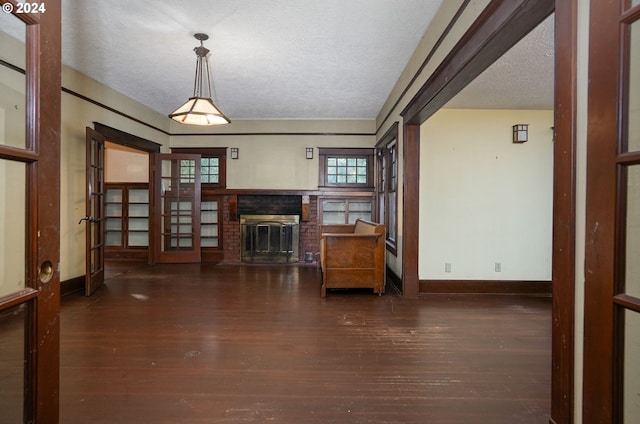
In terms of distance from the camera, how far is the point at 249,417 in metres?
1.65

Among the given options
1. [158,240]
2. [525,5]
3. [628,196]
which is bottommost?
[158,240]

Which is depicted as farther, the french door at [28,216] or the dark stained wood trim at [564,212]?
the dark stained wood trim at [564,212]

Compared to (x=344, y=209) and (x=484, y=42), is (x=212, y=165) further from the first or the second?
(x=484, y=42)

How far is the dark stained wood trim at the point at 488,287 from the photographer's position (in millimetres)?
3986

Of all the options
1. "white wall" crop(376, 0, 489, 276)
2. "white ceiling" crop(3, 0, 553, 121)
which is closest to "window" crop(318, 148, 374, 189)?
"white wall" crop(376, 0, 489, 276)

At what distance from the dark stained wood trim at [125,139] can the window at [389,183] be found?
400 cm

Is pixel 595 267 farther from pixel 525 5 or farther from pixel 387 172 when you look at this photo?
pixel 387 172

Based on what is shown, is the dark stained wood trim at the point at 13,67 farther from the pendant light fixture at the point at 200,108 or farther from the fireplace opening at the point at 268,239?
the fireplace opening at the point at 268,239

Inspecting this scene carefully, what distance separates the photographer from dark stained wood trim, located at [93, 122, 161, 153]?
14.1 feet

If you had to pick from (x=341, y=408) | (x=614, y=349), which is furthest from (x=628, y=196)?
(x=341, y=408)

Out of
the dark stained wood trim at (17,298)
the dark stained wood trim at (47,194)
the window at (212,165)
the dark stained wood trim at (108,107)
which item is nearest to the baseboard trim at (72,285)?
the dark stained wood trim at (108,107)

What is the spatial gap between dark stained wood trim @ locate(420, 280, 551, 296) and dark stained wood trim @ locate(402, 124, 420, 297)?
1.03 ft

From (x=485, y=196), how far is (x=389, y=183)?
4.51 feet

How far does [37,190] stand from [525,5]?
2255mm
